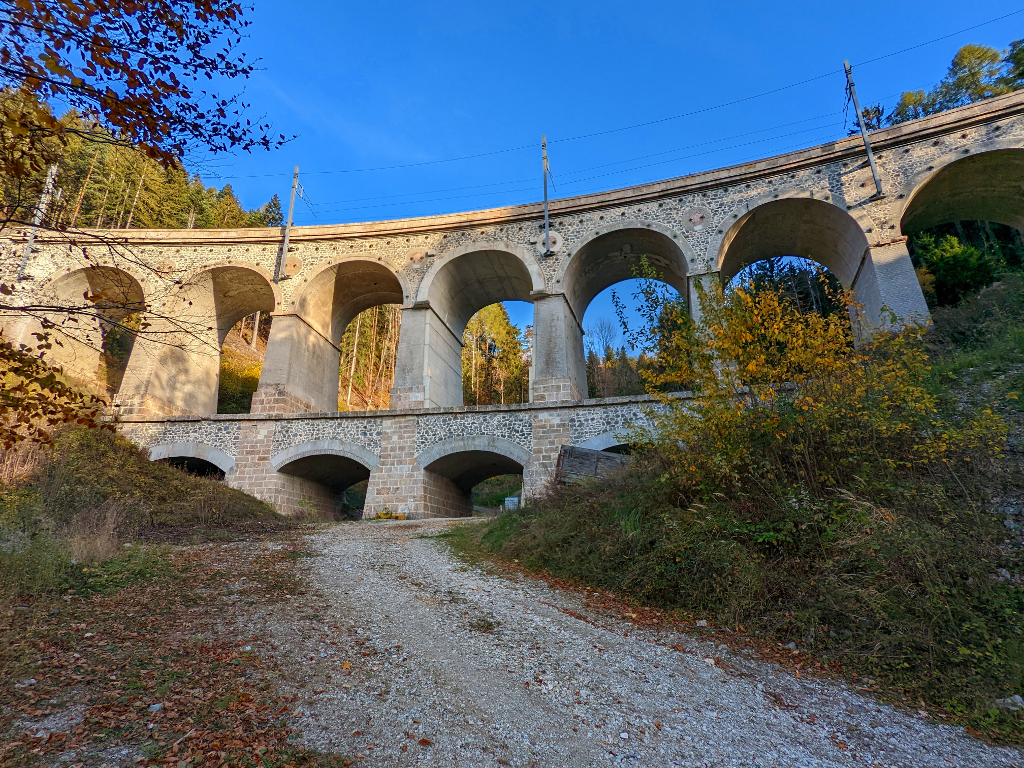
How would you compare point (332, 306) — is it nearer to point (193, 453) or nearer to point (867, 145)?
point (193, 453)

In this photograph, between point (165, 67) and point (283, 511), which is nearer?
point (165, 67)

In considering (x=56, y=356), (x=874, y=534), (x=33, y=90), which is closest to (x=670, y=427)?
(x=874, y=534)

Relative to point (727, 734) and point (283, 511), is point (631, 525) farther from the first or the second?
point (283, 511)

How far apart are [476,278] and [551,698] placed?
15511mm

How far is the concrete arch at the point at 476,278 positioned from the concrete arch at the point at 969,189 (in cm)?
1027

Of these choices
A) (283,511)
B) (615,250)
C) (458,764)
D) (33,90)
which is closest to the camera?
(458,764)

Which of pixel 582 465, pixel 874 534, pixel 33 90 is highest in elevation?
pixel 33 90

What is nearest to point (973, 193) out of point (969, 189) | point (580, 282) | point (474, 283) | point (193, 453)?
point (969, 189)

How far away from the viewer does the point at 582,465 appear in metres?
9.37

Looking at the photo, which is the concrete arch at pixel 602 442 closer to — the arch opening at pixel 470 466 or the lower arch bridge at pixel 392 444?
the lower arch bridge at pixel 392 444

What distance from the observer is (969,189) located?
47.0 ft

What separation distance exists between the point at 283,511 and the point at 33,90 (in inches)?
516

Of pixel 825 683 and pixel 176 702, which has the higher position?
pixel 176 702

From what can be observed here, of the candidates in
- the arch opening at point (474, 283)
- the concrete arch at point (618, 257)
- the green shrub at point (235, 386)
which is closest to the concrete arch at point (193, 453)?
the arch opening at point (474, 283)
